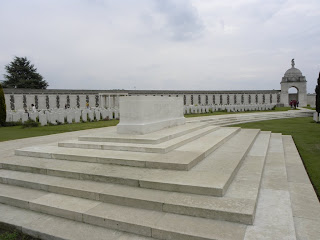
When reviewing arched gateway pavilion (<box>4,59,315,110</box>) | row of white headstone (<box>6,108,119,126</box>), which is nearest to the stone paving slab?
row of white headstone (<box>6,108,119,126</box>)

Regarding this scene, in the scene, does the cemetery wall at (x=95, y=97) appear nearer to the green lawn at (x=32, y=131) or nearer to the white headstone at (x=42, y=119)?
the green lawn at (x=32, y=131)

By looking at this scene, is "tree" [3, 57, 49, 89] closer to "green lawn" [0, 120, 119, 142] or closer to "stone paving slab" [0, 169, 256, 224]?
"green lawn" [0, 120, 119, 142]

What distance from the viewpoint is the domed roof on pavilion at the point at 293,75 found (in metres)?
40.9

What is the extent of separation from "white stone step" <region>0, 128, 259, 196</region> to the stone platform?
2 centimetres

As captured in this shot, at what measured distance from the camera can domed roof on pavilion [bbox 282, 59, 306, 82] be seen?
134ft

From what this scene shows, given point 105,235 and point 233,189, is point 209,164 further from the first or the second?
point 105,235

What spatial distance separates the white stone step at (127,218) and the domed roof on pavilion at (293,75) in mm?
45391

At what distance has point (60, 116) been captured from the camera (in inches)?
602

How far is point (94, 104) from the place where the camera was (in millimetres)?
34031

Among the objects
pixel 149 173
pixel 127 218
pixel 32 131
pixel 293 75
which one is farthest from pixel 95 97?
pixel 293 75

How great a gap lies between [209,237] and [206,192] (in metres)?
0.86

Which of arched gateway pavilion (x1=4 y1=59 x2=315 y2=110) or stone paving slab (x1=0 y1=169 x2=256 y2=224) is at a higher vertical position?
arched gateway pavilion (x1=4 y1=59 x2=315 y2=110)

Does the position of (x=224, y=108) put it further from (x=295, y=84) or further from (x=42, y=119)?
(x=295, y=84)

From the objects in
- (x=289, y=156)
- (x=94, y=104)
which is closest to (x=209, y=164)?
(x=289, y=156)
